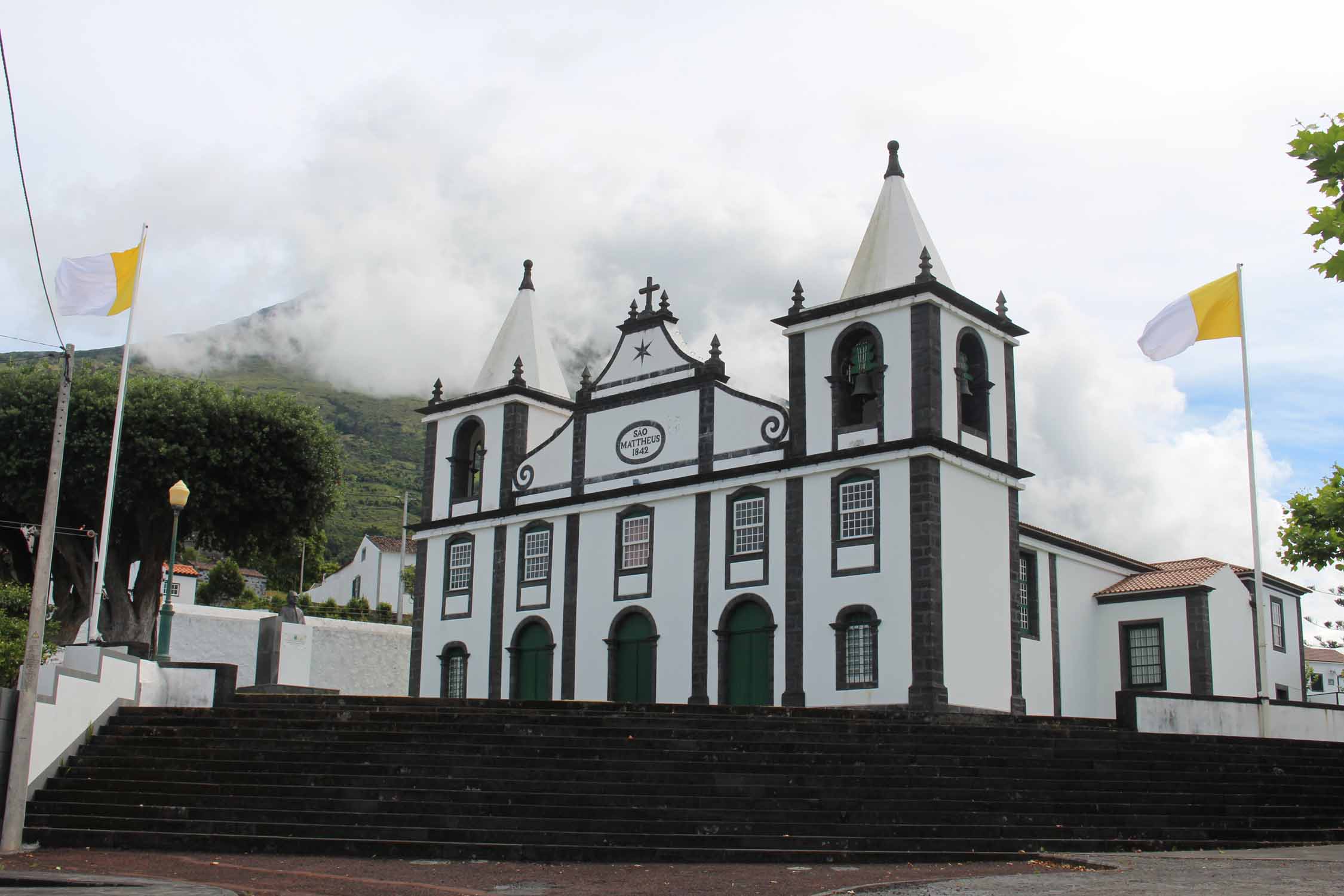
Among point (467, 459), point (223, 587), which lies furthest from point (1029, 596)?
point (223, 587)

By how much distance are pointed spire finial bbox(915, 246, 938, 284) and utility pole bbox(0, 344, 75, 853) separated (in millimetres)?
16239

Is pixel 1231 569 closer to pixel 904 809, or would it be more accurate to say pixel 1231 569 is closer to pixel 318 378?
pixel 904 809

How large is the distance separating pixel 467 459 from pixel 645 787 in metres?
19.8

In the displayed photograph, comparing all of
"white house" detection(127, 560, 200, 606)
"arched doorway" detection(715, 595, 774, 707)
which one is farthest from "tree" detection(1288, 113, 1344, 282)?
"white house" detection(127, 560, 200, 606)

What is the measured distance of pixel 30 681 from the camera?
15.2 meters

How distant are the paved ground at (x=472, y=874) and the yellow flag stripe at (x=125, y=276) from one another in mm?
12104

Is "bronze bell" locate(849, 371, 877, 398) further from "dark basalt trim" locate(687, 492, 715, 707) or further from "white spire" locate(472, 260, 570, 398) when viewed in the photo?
"white spire" locate(472, 260, 570, 398)

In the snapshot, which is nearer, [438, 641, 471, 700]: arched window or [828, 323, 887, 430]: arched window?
[828, 323, 887, 430]: arched window

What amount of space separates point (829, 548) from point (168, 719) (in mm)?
12630

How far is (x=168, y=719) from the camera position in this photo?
19562 millimetres

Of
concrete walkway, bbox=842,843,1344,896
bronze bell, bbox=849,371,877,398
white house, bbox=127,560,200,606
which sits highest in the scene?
bronze bell, bbox=849,371,877,398

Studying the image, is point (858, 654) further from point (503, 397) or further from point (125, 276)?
point (125, 276)

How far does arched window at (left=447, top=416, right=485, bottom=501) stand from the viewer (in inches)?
1359

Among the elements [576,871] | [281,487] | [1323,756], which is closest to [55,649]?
[281,487]
